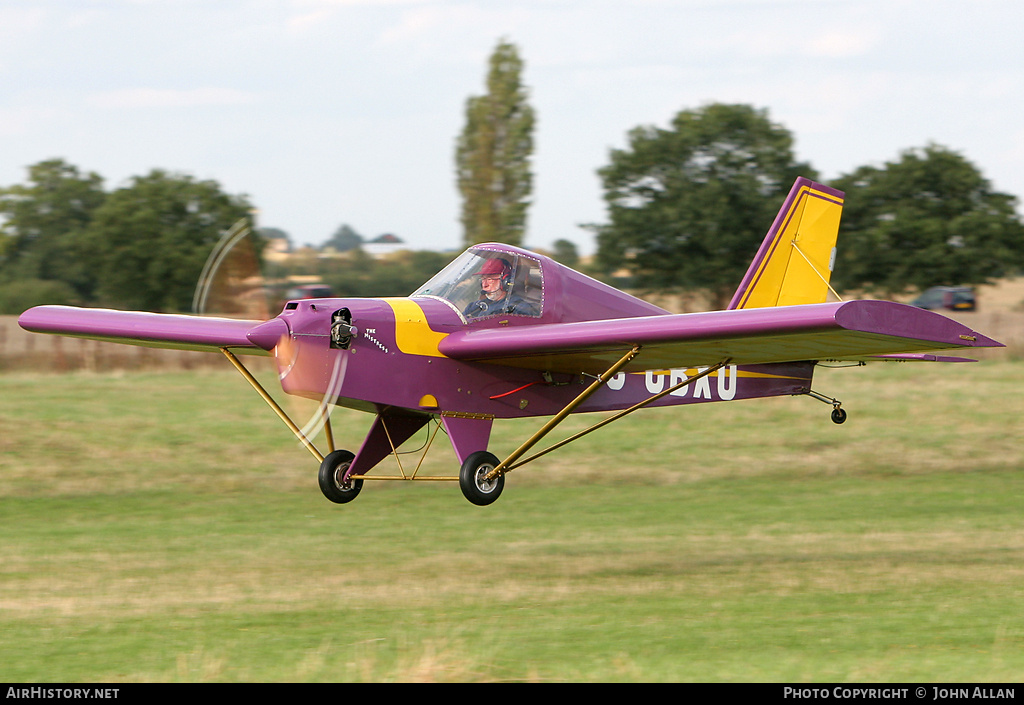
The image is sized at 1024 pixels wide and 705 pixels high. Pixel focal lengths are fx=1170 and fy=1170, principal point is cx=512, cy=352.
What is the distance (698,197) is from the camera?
66.2 m

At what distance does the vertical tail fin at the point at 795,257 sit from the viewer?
15906 millimetres

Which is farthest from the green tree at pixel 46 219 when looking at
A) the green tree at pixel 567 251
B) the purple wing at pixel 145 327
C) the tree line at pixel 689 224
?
the purple wing at pixel 145 327

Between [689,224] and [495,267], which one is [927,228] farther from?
[495,267]

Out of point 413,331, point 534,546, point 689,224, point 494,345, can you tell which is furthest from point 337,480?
point 689,224

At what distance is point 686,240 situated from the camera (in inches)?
2589

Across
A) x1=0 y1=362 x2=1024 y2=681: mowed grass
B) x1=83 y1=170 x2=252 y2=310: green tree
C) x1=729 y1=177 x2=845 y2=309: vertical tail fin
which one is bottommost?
x1=0 y1=362 x2=1024 y2=681: mowed grass

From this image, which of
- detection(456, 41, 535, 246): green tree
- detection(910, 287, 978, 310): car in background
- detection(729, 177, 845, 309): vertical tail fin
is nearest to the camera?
detection(729, 177, 845, 309): vertical tail fin

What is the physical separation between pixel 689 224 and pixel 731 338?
54652 millimetres

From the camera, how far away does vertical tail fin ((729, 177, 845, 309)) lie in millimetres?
15906

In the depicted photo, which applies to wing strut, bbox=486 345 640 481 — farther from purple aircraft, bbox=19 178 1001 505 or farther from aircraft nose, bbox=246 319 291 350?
aircraft nose, bbox=246 319 291 350

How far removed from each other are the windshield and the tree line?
42.0 m

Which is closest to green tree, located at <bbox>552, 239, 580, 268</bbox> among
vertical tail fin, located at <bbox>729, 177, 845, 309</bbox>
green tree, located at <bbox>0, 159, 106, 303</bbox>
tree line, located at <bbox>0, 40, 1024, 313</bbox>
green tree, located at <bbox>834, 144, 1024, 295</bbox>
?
tree line, located at <bbox>0, 40, 1024, 313</bbox>
